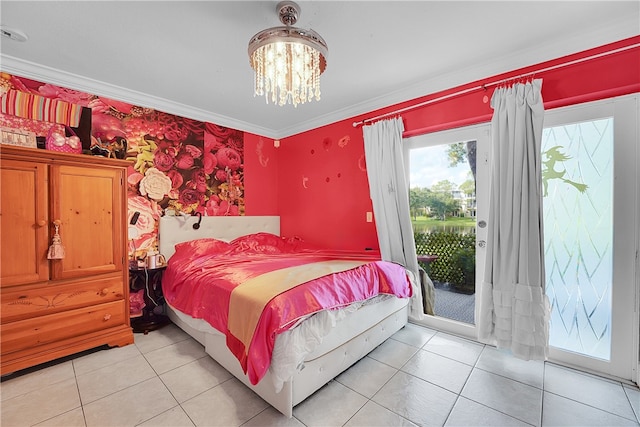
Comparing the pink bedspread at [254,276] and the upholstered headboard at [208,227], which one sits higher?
the upholstered headboard at [208,227]

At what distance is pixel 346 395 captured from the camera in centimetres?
180

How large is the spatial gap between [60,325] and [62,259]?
54cm

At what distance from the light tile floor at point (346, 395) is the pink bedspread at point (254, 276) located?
40 centimetres

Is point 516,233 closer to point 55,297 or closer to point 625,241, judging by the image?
point 625,241

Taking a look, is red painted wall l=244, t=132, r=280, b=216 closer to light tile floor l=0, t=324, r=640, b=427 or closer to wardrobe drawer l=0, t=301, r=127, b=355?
wardrobe drawer l=0, t=301, r=127, b=355

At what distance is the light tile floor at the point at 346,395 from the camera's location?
1.59 metres

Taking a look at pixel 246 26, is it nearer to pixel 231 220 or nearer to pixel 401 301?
pixel 231 220

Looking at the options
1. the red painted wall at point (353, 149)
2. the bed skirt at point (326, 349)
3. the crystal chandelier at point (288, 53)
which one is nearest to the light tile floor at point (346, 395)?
the bed skirt at point (326, 349)

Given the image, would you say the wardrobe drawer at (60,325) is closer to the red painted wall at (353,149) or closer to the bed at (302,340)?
the bed at (302,340)

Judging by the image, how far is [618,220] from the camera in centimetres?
193

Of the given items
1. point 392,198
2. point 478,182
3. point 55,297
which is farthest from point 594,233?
point 55,297

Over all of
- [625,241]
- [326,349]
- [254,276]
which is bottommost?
[326,349]

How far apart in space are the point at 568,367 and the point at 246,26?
3.61 meters

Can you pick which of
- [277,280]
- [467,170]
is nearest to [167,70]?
[277,280]
